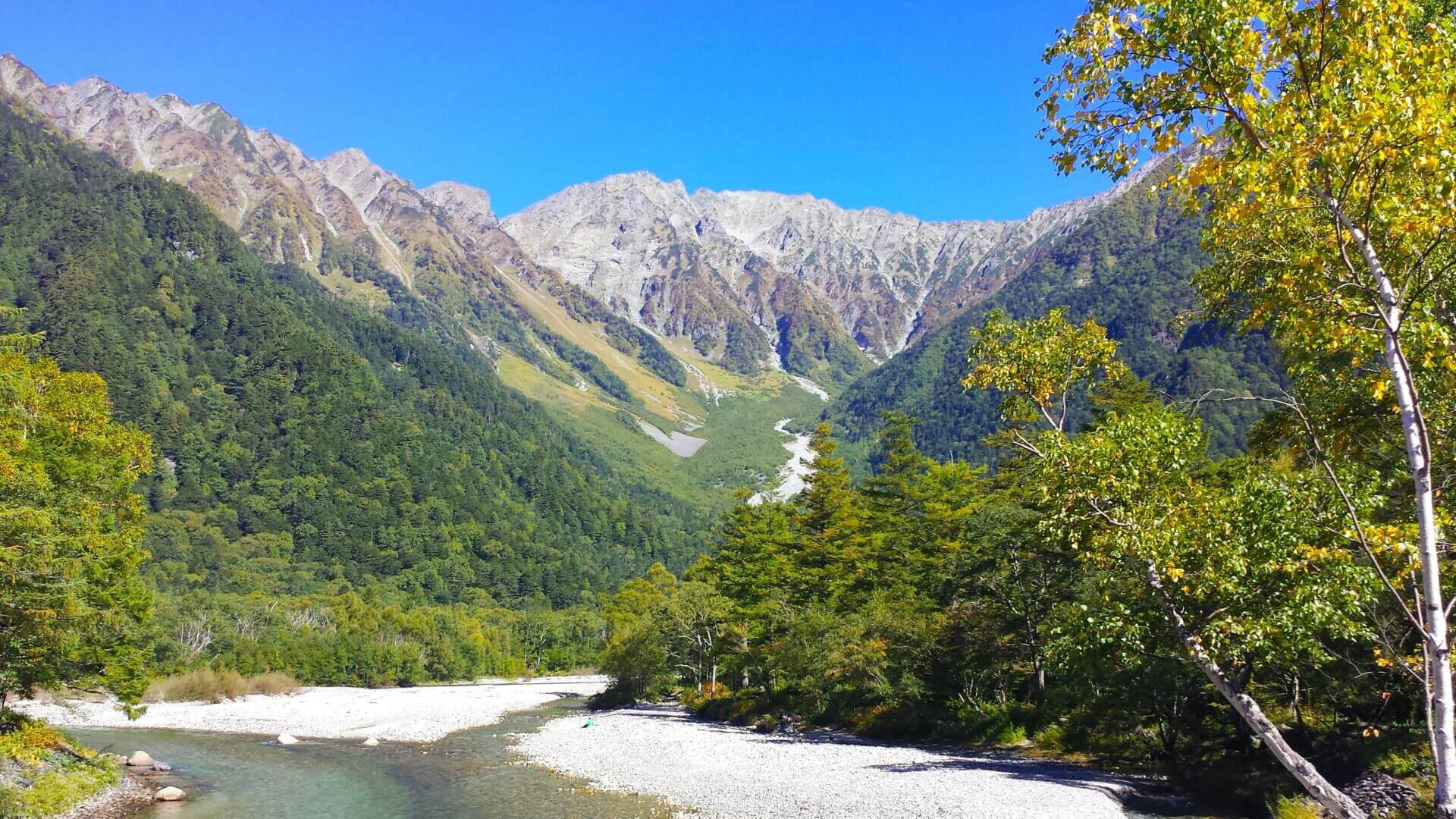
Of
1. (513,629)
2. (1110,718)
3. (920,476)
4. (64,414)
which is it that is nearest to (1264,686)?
(1110,718)

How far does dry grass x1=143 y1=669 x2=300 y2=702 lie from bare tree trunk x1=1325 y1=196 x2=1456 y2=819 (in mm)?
91915

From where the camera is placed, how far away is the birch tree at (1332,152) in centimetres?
789

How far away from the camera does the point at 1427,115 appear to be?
24.6 ft

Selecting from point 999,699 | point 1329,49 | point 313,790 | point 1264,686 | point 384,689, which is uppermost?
point 1329,49

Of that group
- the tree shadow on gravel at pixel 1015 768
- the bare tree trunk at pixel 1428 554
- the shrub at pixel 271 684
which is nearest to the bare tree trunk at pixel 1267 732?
the bare tree trunk at pixel 1428 554

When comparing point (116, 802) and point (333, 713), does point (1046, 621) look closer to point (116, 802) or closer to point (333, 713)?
point (116, 802)

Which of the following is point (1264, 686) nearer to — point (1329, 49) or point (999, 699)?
point (999, 699)

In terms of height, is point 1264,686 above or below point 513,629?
above

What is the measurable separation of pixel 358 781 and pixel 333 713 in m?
39.9

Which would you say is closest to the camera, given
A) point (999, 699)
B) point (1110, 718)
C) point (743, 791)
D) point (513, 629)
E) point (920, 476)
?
point (743, 791)

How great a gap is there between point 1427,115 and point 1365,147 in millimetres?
517

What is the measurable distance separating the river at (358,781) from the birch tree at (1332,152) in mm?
25152

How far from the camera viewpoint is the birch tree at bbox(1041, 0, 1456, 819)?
→ 7891 mm

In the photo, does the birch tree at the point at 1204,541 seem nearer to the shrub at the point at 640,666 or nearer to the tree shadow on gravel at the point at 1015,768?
the tree shadow on gravel at the point at 1015,768
